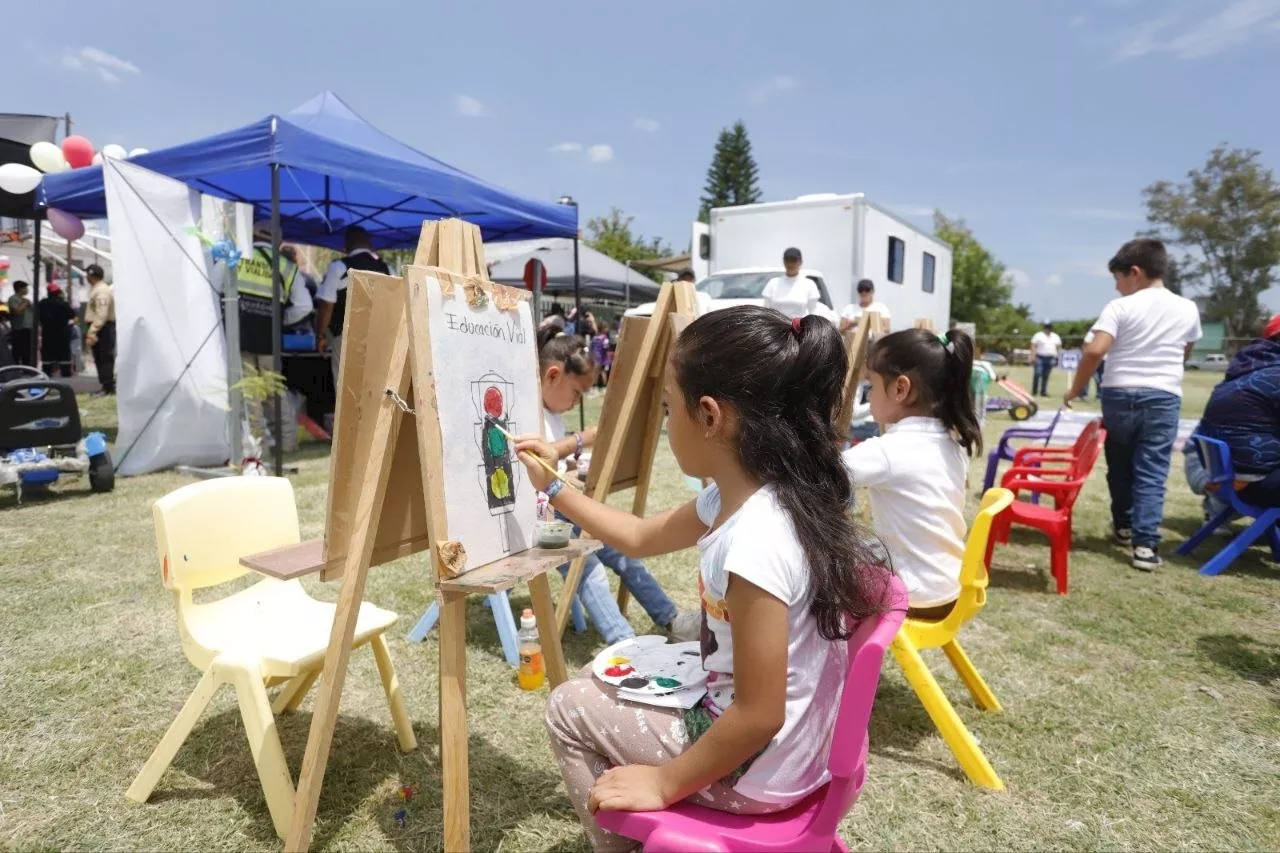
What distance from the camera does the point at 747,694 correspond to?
1.27 m

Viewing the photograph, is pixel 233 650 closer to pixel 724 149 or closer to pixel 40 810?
pixel 40 810

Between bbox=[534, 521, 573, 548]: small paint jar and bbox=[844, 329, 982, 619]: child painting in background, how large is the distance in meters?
1.03

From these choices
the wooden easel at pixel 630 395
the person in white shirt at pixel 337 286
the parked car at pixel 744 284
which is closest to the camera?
the wooden easel at pixel 630 395

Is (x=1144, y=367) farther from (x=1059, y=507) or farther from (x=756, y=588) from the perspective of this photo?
(x=756, y=588)

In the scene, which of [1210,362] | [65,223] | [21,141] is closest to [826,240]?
[65,223]

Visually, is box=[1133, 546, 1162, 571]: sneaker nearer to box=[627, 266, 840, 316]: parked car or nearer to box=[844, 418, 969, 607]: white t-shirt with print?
box=[844, 418, 969, 607]: white t-shirt with print

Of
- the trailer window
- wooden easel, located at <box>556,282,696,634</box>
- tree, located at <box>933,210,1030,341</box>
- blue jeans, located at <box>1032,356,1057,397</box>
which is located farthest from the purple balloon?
tree, located at <box>933,210,1030,341</box>

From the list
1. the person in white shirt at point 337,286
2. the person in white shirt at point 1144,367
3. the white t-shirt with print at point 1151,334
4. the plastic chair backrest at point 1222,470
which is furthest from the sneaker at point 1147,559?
the person in white shirt at point 337,286

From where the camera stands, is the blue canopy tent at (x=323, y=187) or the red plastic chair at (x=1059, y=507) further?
the blue canopy tent at (x=323, y=187)

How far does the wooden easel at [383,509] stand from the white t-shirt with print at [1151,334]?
418cm

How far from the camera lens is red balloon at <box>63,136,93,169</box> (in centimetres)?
823

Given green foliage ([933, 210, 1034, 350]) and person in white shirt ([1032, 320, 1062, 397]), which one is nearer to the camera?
person in white shirt ([1032, 320, 1062, 397])

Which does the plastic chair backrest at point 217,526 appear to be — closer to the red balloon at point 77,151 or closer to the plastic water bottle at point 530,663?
the plastic water bottle at point 530,663

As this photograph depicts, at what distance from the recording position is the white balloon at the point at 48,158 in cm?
833
